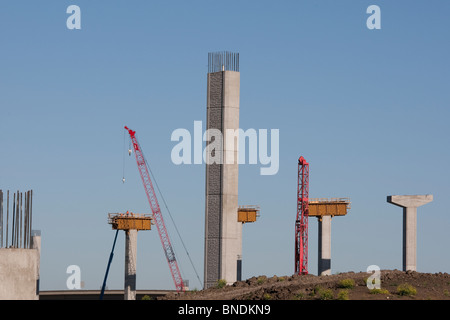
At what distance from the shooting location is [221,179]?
75125 mm

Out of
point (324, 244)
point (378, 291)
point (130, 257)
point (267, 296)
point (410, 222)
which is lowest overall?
point (130, 257)

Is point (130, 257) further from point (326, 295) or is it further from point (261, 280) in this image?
point (326, 295)

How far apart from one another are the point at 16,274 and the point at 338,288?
60.6 feet

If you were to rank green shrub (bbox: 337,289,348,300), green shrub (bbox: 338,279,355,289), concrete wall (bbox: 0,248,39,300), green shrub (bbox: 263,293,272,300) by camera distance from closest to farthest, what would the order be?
concrete wall (bbox: 0,248,39,300) → green shrub (bbox: 337,289,348,300) → green shrub (bbox: 263,293,272,300) → green shrub (bbox: 338,279,355,289)

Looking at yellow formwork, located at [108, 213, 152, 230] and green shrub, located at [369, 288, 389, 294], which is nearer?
green shrub, located at [369, 288, 389, 294]

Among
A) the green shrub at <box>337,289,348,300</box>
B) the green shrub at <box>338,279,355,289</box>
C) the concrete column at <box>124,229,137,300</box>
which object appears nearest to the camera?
the green shrub at <box>337,289,348,300</box>

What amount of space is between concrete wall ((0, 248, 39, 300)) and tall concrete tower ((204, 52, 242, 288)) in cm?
2660

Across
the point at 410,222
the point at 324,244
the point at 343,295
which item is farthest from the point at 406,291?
the point at 324,244

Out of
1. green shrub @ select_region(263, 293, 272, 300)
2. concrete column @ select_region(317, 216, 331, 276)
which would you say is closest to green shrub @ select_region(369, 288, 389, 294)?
green shrub @ select_region(263, 293, 272, 300)

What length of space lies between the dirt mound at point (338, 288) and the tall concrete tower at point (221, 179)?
Answer: 12259mm

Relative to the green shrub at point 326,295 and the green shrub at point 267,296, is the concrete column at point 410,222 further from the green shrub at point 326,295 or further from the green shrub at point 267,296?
the green shrub at point 267,296

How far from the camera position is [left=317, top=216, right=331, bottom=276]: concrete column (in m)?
98.8

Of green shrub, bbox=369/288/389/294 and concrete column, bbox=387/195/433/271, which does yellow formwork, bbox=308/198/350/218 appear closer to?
concrete column, bbox=387/195/433/271
